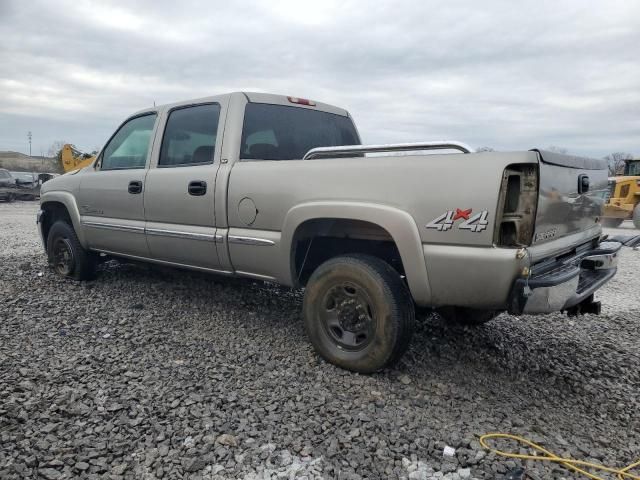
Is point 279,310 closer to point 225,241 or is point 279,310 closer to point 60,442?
point 225,241

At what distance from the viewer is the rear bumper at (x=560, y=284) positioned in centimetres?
267

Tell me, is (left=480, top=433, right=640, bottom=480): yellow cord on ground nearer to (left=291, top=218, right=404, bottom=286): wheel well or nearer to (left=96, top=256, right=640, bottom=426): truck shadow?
(left=96, top=256, right=640, bottom=426): truck shadow

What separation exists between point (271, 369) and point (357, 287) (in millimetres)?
850

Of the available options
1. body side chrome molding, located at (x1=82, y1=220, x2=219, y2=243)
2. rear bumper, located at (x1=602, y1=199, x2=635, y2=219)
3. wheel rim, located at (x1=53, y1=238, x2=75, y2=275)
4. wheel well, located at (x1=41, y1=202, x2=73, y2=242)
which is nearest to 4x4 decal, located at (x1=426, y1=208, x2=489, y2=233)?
body side chrome molding, located at (x1=82, y1=220, x2=219, y2=243)

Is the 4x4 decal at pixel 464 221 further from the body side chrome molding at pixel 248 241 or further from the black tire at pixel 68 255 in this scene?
the black tire at pixel 68 255

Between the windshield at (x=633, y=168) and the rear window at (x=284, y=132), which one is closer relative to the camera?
the rear window at (x=284, y=132)

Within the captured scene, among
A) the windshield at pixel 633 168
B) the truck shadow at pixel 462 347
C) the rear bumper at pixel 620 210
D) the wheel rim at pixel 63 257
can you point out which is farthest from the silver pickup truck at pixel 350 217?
the windshield at pixel 633 168

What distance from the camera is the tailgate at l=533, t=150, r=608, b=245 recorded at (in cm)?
275

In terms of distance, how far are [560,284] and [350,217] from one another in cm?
127

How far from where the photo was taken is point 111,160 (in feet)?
17.3

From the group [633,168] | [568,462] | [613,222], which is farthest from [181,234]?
[633,168]

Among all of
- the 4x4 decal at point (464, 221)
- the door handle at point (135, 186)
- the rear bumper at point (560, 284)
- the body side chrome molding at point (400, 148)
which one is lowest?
the rear bumper at point (560, 284)

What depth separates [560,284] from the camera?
9.10 ft

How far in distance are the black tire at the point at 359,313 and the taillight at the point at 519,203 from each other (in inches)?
29.5
